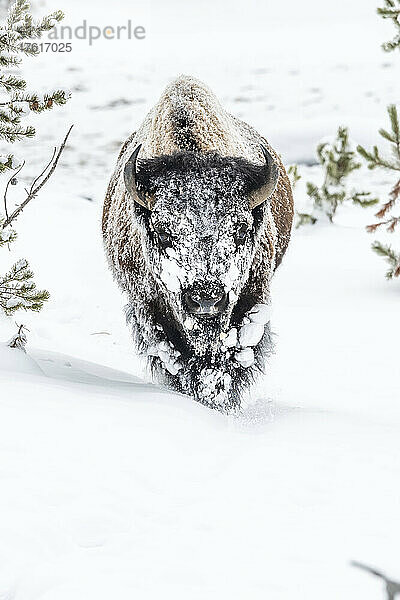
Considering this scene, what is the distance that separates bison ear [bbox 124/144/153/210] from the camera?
403cm

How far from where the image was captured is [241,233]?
408cm

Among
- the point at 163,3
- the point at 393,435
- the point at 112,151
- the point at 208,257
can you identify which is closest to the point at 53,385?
the point at 208,257

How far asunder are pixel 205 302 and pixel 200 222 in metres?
0.43

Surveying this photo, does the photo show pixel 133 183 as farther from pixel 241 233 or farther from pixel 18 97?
pixel 18 97

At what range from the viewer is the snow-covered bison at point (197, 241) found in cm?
393

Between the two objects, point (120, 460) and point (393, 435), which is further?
point (393, 435)

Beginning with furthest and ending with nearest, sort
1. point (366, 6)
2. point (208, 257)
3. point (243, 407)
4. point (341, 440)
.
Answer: point (366, 6) → point (243, 407) → point (208, 257) → point (341, 440)

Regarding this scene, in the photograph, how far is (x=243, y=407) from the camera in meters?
4.71

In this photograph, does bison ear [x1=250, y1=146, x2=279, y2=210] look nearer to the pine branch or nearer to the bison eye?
the bison eye

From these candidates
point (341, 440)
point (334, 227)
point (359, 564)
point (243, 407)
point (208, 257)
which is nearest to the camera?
point (359, 564)

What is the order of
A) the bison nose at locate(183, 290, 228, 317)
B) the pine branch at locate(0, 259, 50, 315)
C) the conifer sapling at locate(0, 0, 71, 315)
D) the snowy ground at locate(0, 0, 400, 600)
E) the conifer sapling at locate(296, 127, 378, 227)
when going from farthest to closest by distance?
the conifer sapling at locate(296, 127, 378, 227)
the pine branch at locate(0, 259, 50, 315)
the conifer sapling at locate(0, 0, 71, 315)
the bison nose at locate(183, 290, 228, 317)
the snowy ground at locate(0, 0, 400, 600)

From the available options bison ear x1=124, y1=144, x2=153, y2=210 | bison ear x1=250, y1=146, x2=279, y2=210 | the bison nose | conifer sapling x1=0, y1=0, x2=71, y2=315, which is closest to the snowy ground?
conifer sapling x1=0, y1=0, x2=71, y2=315

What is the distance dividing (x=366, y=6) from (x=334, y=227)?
1713 cm

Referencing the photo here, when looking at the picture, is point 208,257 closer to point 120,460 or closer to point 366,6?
point 120,460
